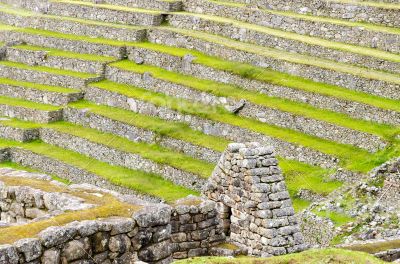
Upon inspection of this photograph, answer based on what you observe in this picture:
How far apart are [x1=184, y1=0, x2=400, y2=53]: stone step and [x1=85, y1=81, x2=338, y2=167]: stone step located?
5.45 meters

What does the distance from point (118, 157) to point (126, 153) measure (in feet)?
1.65

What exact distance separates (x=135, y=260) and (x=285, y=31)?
83.8 feet

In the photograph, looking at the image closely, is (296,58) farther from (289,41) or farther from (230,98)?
(230,98)

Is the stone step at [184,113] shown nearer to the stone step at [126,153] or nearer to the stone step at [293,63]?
the stone step at [126,153]

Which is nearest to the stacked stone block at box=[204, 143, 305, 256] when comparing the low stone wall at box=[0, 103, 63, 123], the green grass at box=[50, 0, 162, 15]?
the low stone wall at box=[0, 103, 63, 123]

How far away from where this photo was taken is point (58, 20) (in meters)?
43.5

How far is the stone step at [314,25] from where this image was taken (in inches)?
1303

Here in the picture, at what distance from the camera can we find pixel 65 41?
41531 millimetres

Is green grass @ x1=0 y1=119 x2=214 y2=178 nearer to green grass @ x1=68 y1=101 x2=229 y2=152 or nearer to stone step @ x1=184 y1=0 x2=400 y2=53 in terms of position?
green grass @ x1=68 y1=101 x2=229 y2=152

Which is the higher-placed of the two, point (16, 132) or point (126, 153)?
point (126, 153)

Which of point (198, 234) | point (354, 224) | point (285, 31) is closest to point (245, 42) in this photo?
point (285, 31)

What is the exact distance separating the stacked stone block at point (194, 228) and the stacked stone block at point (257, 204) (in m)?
0.25

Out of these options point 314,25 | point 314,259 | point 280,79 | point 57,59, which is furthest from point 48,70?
point 314,259

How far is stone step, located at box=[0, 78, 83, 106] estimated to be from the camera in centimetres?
3769
